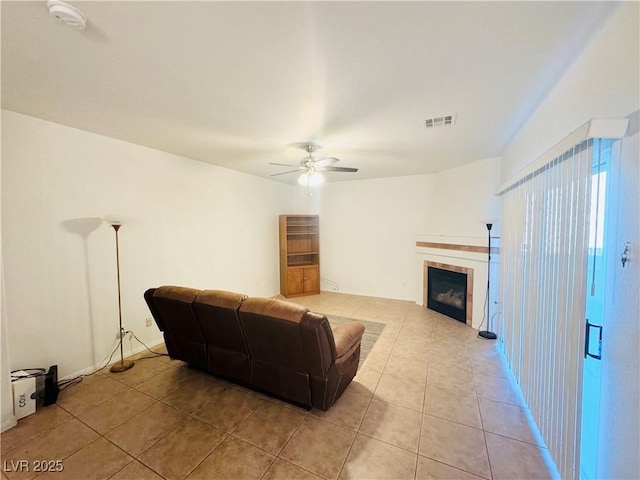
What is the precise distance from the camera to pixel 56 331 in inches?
101

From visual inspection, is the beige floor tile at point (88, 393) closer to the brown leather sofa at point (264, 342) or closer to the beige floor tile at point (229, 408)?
the brown leather sofa at point (264, 342)

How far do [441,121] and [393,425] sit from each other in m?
2.82

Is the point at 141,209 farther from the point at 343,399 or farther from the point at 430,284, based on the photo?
the point at 430,284

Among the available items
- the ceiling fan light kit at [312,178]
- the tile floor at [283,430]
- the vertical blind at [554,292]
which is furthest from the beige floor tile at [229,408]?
the ceiling fan light kit at [312,178]

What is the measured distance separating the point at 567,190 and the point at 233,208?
444cm

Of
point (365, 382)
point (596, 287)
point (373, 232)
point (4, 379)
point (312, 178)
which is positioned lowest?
point (365, 382)

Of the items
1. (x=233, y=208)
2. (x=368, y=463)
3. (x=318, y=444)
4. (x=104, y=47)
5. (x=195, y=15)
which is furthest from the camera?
(x=233, y=208)

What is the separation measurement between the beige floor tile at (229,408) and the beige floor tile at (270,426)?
0.21 feet

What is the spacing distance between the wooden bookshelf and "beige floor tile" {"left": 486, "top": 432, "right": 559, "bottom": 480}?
14.0 ft

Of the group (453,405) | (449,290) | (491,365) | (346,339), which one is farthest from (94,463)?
(449,290)

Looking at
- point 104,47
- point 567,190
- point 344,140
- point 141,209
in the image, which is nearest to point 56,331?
point 141,209

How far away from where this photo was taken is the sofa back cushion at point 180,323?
2398 mm

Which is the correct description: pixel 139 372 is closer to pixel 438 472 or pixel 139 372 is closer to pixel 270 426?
pixel 270 426

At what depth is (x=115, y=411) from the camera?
2.19 m
